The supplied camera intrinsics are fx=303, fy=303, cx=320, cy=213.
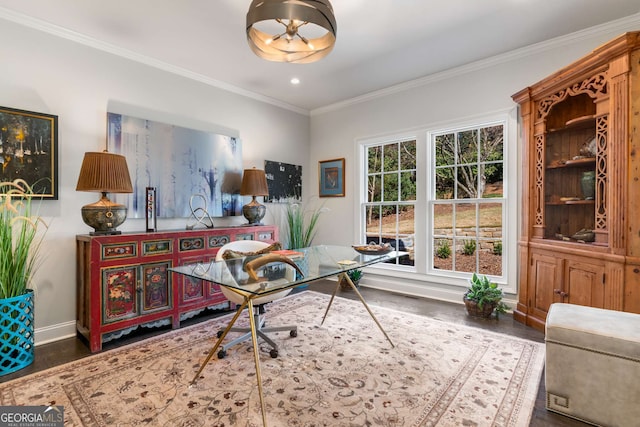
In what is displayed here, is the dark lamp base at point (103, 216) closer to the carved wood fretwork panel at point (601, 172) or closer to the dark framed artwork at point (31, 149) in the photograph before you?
the dark framed artwork at point (31, 149)

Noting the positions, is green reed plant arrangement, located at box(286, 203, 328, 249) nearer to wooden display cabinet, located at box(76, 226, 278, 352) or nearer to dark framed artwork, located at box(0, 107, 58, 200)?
wooden display cabinet, located at box(76, 226, 278, 352)

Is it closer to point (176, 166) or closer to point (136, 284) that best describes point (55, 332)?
point (136, 284)

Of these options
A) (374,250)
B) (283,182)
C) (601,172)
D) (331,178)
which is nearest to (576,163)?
(601,172)

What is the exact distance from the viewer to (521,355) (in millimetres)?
2324

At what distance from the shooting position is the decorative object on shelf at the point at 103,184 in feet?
8.18

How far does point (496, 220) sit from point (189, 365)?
135 inches

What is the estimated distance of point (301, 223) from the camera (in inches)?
189

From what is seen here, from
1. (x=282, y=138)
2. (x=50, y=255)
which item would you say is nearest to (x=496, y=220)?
(x=282, y=138)

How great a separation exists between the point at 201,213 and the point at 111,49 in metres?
1.86

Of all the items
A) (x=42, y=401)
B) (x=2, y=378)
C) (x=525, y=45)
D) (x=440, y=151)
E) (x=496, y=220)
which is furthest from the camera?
(x=440, y=151)

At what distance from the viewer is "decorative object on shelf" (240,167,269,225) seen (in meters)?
3.82

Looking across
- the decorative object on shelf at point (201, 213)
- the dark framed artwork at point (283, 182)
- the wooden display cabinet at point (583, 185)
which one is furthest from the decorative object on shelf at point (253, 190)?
the wooden display cabinet at point (583, 185)

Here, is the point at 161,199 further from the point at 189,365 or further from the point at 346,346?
the point at 346,346

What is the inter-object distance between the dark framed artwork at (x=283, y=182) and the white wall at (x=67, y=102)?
57.8 inches
